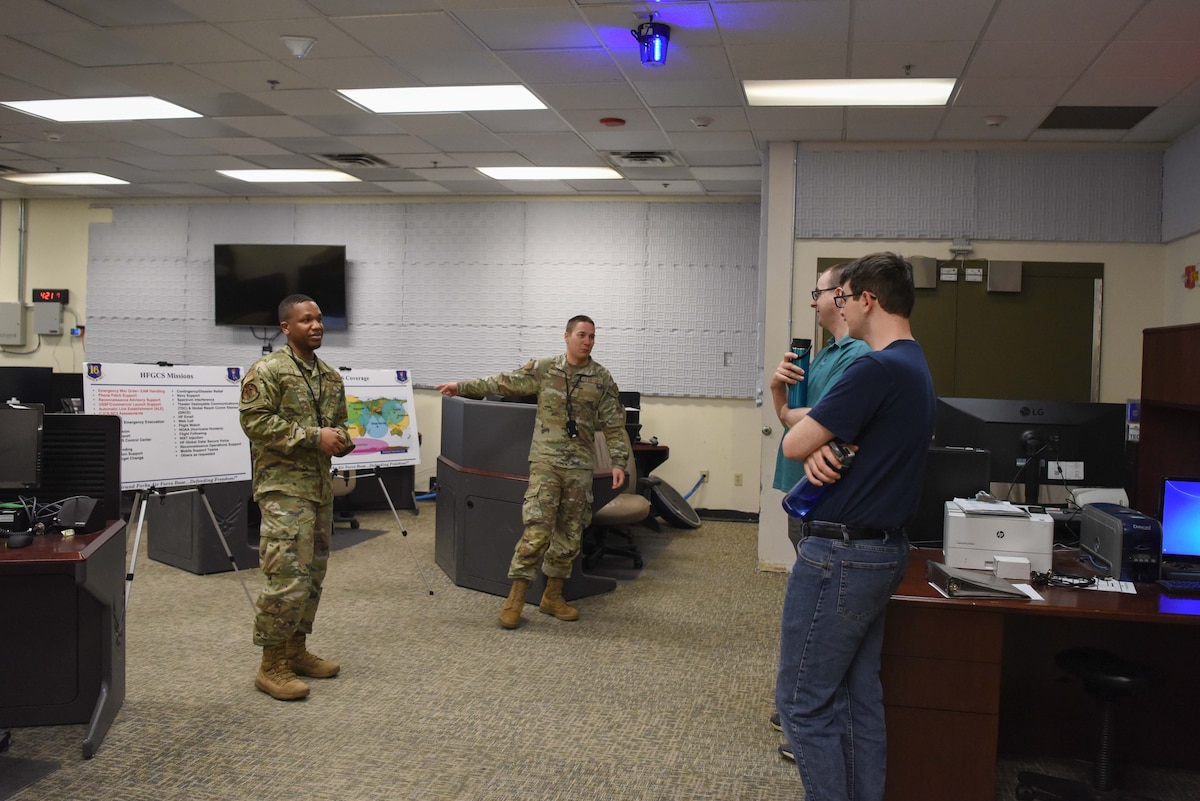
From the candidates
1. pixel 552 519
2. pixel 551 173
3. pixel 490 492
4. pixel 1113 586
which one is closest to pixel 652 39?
pixel 552 519

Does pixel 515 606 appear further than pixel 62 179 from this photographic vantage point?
No

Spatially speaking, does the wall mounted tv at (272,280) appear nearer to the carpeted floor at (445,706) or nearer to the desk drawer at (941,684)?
the carpeted floor at (445,706)

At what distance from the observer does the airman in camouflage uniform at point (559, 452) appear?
15.5 feet

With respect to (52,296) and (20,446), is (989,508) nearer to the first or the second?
(20,446)

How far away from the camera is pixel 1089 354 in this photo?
19.3 feet

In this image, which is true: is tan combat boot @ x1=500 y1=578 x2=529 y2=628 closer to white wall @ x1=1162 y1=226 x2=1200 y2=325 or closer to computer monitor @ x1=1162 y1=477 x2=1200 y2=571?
computer monitor @ x1=1162 y1=477 x2=1200 y2=571

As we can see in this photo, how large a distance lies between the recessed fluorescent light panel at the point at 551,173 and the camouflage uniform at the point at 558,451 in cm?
285

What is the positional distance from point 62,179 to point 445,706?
7083mm

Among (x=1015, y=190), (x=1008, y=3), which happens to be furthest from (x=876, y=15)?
(x=1015, y=190)

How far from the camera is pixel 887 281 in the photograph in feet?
7.66

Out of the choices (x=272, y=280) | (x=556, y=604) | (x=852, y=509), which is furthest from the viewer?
(x=272, y=280)

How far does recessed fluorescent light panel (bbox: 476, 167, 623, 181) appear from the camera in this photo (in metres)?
7.27

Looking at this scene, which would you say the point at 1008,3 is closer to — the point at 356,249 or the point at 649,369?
the point at 649,369

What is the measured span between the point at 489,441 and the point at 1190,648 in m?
3.48
